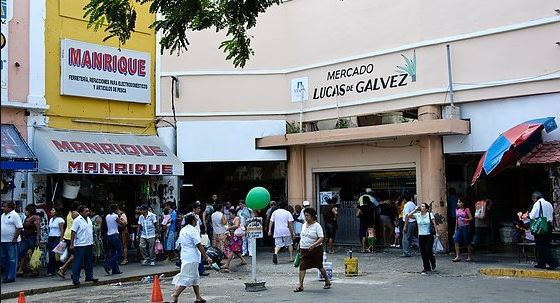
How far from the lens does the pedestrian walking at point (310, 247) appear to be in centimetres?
1264

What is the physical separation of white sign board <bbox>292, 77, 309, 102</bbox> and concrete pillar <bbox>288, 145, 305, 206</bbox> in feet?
5.36

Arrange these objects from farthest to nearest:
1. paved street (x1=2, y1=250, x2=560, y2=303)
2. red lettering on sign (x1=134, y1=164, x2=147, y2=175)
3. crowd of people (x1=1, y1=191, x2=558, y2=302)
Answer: red lettering on sign (x1=134, y1=164, x2=147, y2=175) < crowd of people (x1=1, y1=191, x2=558, y2=302) < paved street (x1=2, y1=250, x2=560, y2=303)

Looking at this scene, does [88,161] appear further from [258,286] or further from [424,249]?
[424,249]

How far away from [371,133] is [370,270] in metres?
4.96

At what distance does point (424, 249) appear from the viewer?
15219 millimetres

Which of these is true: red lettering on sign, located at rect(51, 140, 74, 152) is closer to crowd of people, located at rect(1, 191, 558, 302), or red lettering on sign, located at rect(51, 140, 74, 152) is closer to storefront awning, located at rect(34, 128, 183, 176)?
storefront awning, located at rect(34, 128, 183, 176)

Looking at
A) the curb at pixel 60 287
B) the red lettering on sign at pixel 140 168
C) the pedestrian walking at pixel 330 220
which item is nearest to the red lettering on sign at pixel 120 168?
the red lettering on sign at pixel 140 168

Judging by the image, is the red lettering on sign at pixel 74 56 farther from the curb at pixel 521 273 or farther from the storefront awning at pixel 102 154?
the curb at pixel 521 273

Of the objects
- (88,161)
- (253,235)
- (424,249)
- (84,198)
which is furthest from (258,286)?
(84,198)

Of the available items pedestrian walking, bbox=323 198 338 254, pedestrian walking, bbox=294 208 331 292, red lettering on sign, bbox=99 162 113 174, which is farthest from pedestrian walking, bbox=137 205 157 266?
pedestrian walking, bbox=294 208 331 292

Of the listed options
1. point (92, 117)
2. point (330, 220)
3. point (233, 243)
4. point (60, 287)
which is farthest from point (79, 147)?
point (330, 220)

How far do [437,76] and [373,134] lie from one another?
2501 millimetres

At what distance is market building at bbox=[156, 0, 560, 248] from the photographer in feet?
59.1

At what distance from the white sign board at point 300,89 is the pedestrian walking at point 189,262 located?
37.8ft
